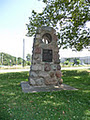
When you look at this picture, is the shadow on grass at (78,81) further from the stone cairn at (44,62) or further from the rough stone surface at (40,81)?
the rough stone surface at (40,81)

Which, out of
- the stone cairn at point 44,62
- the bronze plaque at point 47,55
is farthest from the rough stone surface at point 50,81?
the bronze plaque at point 47,55

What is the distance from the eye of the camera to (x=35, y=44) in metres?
6.75

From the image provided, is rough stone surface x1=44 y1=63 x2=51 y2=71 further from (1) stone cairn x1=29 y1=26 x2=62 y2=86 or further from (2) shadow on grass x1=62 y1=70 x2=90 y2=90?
(2) shadow on grass x1=62 y1=70 x2=90 y2=90

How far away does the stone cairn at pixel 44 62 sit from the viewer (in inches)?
261

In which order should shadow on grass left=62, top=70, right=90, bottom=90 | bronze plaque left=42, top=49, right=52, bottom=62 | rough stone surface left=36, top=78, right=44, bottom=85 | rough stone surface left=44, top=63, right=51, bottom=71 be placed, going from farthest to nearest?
shadow on grass left=62, top=70, right=90, bottom=90 → bronze plaque left=42, top=49, right=52, bottom=62 → rough stone surface left=44, top=63, right=51, bottom=71 → rough stone surface left=36, top=78, right=44, bottom=85

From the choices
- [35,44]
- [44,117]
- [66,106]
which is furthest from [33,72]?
[44,117]

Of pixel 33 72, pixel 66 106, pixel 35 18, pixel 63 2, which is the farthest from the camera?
pixel 35 18

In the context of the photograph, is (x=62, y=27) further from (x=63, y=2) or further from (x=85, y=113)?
(x=85, y=113)

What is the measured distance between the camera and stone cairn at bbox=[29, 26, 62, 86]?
261 inches

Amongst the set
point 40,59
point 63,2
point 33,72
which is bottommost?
point 33,72

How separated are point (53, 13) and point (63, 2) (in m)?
1.42

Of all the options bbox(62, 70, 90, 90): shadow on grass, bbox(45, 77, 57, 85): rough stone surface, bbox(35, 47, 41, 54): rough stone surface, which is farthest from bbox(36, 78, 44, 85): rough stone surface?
bbox(62, 70, 90, 90): shadow on grass

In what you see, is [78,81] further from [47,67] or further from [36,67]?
[36,67]

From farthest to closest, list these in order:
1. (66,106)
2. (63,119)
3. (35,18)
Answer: (35,18), (66,106), (63,119)
